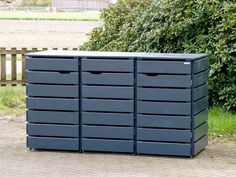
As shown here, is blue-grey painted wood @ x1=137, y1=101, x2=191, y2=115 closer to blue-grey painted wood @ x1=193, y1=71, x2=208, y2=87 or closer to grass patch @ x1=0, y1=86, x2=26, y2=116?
blue-grey painted wood @ x1=193, y1=71, x2=208, y2=87

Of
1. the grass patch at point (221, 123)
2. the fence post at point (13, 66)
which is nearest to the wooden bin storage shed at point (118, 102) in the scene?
the grass patch at point (221, 123)

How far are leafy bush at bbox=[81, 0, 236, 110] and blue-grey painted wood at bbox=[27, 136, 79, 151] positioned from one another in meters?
3.70

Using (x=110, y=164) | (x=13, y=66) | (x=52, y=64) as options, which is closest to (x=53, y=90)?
(x=52, y=64)

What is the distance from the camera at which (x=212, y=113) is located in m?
13.0

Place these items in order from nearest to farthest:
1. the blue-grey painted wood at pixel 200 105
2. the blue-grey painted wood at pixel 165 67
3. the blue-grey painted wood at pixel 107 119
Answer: the blue-grey painted wood at pixel 165 67 → the blue-grey painted wood at pixel 200 105 → the blue-grey painted wood at pixel 107 119

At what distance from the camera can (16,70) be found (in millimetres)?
17625

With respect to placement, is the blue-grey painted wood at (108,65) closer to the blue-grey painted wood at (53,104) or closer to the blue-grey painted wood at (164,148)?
the blue-grey painted wood at (53,104)

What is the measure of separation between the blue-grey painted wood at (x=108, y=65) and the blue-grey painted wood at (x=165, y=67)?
0.16m

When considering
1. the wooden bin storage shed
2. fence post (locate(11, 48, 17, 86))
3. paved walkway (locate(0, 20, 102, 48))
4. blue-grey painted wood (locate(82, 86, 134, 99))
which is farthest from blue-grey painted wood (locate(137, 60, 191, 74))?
paved walkway (locate(0, 20, 102, 48))

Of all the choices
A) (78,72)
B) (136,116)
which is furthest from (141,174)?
(78,72)

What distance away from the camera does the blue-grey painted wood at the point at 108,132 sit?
9867 mm

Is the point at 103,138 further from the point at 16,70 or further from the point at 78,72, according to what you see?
the point at 16,70

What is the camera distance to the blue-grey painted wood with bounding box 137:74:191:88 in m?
9.56

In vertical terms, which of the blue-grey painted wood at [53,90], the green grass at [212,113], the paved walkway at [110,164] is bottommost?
the paved walkway at [110,164]
